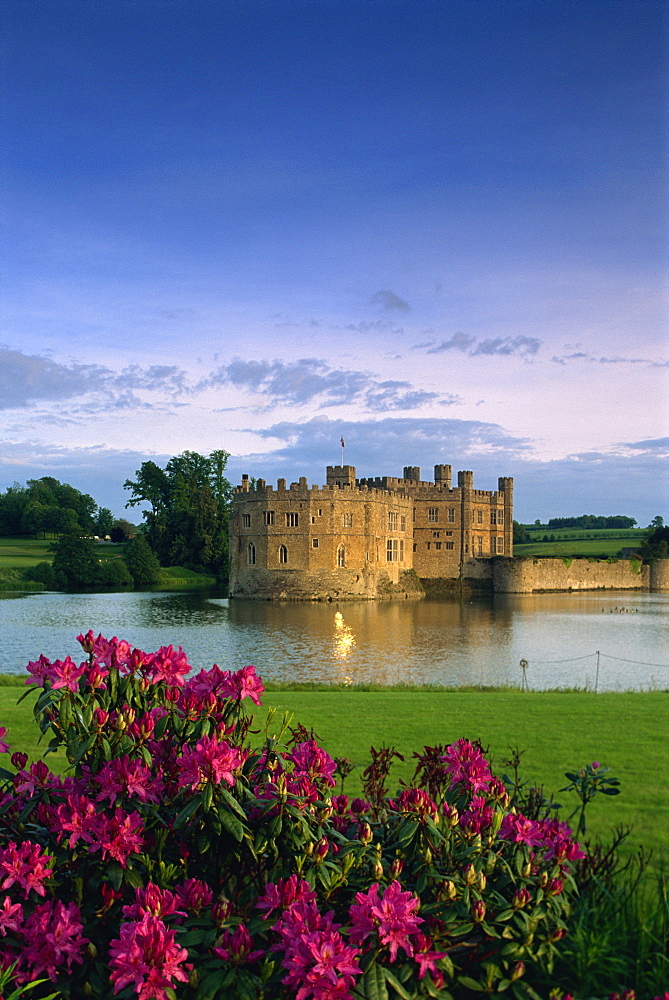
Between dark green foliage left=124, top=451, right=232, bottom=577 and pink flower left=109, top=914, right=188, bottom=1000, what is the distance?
72.1 metres

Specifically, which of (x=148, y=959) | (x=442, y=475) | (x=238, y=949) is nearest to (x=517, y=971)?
(x=238, y=949)

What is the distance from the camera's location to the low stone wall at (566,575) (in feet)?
202

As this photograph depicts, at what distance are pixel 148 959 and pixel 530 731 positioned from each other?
20.1 feet

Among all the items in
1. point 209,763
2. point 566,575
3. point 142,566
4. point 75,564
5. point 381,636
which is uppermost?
point 209,763

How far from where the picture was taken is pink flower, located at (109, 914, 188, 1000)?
2705 millimetres

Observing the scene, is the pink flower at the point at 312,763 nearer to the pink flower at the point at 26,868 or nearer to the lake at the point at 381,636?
the pink flower at the point at 26,868

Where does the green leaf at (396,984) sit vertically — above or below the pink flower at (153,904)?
below

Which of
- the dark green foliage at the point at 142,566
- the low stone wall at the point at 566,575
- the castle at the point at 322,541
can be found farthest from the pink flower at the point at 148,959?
the dark green foliage at the point at 142,566

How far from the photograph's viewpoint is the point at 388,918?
2.87m

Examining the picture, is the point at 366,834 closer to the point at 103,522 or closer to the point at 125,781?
the point at 125,781

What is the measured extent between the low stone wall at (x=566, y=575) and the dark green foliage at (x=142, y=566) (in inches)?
1121

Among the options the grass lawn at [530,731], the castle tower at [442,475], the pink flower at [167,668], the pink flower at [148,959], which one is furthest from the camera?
the castle tower at [442,475]

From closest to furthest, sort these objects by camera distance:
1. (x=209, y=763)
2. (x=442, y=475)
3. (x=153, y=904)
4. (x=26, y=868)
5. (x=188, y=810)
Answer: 1. (x=153, y=904)
2. (x=188, y=810)
3. (x=209, y=763)
4. (x=26, y=868)
5. (x=442, y=475)

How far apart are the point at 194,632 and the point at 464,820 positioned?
99.3ft
